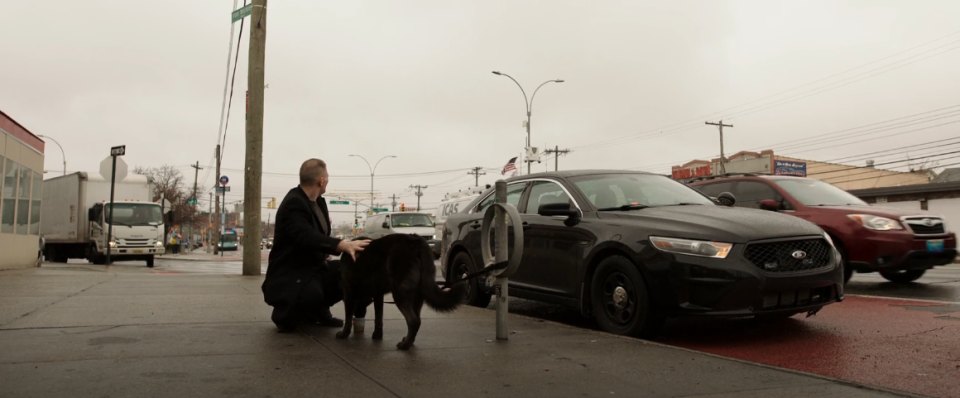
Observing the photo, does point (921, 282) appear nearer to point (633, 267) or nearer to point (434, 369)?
point (633, 267)

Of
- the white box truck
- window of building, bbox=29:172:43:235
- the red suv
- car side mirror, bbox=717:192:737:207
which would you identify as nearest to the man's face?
car side mirror, bbox=717:192:737:207

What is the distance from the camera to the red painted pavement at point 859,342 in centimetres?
395

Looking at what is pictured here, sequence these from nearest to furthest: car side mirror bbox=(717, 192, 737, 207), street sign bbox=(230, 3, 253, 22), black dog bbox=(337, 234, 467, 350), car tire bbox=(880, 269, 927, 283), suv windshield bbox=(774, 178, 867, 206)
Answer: black dog bbox=(337, 234, 467, 350), car side mirror bbox=(717, 192, 737, 207), suv windshield bbox=(774, 178, 867, 206), car tire bbox=(880, 269, 927, 283), street sign bbox=(230, 3, 253, 22)

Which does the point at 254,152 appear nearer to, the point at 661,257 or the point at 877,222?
the point at 661,257

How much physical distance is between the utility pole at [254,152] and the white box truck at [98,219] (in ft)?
40.7

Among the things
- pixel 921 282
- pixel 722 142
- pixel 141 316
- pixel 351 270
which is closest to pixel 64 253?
pixel 141 316

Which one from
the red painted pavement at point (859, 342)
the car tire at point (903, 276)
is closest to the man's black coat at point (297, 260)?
the red painted pavement at point (859, 342)

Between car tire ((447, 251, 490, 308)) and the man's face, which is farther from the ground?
the man's face

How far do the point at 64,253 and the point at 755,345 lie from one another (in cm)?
2775

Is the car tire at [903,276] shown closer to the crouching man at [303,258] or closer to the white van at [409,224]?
the crouching man at [303,258]

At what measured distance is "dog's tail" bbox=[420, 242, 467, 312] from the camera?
4352mm

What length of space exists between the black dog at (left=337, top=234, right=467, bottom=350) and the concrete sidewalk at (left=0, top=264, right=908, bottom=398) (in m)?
0.29

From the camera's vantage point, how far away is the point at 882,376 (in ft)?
12.9

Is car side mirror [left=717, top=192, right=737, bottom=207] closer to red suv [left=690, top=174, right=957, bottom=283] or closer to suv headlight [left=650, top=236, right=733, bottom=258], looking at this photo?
suv headlight [left=650, top=236, right=733, bottom=258]
